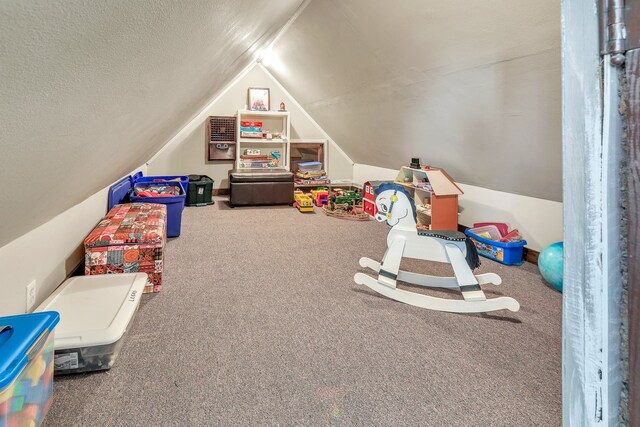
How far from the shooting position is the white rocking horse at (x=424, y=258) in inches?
73.9

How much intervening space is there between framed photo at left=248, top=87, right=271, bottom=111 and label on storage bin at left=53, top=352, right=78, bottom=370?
4.52 metres

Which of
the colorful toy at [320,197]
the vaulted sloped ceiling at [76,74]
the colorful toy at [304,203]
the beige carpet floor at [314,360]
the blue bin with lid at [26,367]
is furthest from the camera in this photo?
the colorful toy at [320,197]

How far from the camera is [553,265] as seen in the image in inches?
86.4

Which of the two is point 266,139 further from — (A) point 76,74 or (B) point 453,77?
(A) point 76,74

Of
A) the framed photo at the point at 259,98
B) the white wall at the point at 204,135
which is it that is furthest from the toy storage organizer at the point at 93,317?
the framed photo at the point at 259,98

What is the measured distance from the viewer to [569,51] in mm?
411

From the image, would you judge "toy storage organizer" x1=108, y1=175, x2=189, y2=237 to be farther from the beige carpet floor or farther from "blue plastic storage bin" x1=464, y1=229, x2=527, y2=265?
"blue plastic storage bin" x1=464, y1=229, x2=527, y2=265

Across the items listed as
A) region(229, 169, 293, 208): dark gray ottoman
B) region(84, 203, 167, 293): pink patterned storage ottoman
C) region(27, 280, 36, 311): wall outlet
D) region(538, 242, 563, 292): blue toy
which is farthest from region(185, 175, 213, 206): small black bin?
region(538, 242, 563, 292): blue toy

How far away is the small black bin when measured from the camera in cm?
464

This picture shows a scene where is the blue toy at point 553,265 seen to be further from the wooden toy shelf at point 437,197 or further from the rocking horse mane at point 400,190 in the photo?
the wooden toy shelf at point 437,197

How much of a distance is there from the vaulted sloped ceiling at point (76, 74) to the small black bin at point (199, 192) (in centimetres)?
335

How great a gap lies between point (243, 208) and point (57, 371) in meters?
3.40

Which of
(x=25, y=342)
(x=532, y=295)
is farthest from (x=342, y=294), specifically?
(x=25, y=342)

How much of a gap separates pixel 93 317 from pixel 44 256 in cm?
53
